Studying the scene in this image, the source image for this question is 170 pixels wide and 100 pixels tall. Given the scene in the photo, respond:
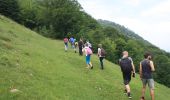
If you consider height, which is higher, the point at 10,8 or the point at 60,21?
the point at 10,8

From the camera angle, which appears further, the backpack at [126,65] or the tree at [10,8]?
the tree at [10,8]

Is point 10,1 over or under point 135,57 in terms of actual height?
over

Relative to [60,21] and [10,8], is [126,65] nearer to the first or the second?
[10,8]

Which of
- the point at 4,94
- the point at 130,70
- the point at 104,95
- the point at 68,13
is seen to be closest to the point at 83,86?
the point at 104,95

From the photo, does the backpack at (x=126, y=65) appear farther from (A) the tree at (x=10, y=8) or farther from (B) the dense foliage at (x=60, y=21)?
(B) the dense foliage at (x=60, y=21)

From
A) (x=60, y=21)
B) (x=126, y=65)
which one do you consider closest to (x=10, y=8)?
(x=60, y=21)

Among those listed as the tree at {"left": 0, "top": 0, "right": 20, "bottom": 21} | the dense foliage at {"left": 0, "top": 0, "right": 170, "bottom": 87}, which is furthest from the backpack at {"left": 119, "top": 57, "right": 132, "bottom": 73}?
the dense foliage at {"left": 0, "top": 0, "right": 170, "bottom": 87}

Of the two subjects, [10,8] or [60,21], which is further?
[60,21]

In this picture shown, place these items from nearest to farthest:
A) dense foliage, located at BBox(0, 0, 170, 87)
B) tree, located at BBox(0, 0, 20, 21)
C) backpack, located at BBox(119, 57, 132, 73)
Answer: backpack, located at BBox(119, 57, 132, 73), tree, located at BBox(0, 0, 20, 21), dense foliage, located at BBox(0, 0, 170, 87)

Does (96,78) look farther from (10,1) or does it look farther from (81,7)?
(81,7)

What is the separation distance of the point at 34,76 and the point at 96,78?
23.2 ft

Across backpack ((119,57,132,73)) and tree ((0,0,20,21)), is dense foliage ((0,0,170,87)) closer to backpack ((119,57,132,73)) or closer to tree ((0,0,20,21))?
tree ((0,0,20,21))

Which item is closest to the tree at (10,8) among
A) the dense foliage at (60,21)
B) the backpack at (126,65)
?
the dense foliage at (60,21)

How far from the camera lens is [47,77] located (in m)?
23.9
